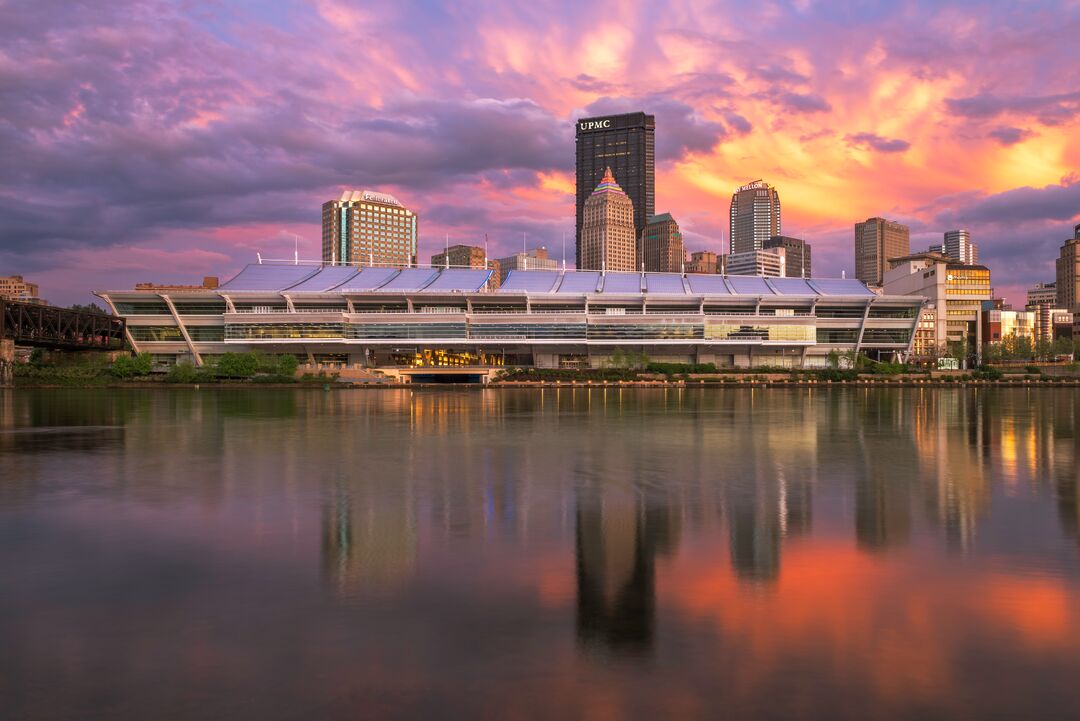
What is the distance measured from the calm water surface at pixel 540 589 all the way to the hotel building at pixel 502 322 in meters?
81.5

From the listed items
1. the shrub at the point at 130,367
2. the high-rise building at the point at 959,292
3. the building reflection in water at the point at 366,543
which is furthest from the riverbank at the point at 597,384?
the building reflection in water at the point at 366,543

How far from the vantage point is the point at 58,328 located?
87.5 metres

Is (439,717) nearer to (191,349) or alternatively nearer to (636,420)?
(636,420)

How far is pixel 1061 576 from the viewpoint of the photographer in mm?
9344

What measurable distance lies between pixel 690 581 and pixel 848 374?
3542 inches

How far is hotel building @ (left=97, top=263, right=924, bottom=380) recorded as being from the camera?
334 feet

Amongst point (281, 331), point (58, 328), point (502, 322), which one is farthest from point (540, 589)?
point (281, 331)

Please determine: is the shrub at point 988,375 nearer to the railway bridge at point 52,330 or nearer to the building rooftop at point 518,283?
the building rooftop at point 518,283

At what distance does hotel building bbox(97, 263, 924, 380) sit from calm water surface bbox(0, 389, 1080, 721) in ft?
268

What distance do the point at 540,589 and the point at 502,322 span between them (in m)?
94.5

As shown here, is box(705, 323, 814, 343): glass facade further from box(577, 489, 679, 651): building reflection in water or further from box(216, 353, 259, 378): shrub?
box(577, 489, 679, 651): building reflection in water

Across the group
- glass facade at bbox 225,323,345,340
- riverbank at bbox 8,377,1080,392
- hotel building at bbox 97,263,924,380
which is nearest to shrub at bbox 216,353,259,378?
riverbank at bbox 8,377,1080,392

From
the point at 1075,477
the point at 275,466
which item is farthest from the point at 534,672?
the point at 1075,477

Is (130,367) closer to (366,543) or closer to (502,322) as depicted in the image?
(502,322)
